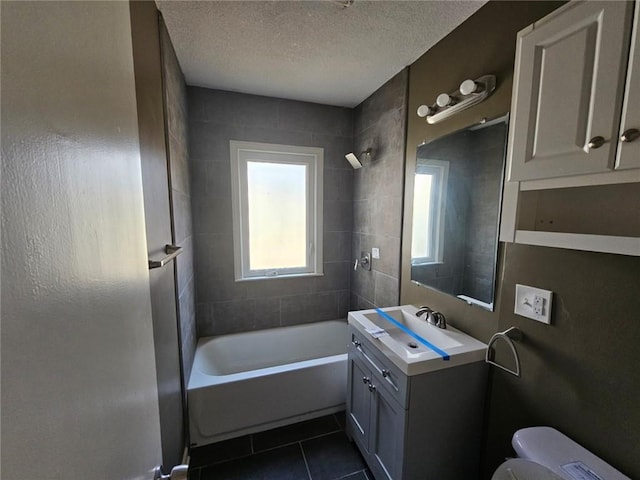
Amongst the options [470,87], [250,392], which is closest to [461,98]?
[470,87]

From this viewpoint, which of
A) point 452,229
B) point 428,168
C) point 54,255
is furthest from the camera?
point 428,168

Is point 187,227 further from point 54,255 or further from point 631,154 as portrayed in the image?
point 631,154

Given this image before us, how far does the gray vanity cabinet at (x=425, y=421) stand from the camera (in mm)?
1243

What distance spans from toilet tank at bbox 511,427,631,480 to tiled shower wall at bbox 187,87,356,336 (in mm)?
1690

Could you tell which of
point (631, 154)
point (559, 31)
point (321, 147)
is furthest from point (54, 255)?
point (321, 147)

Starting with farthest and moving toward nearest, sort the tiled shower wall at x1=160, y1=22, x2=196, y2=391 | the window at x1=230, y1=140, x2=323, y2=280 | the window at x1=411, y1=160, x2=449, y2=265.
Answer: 1. the window at x1=230, y1=140, x2=323, y2=280
2. the window at x1=411, y1=160, x2=449, y2=265
3. the tiled shower wall at x1=160, y1=22, x2=196, y2=391

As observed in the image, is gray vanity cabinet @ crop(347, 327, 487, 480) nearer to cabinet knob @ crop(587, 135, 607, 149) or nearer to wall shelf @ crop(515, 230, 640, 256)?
wall shelf @ crop(515, 230, 640, 256)

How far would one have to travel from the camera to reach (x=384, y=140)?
2229mm

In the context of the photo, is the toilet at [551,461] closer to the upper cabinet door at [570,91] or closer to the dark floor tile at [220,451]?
the upper cabinet door at [570,91]

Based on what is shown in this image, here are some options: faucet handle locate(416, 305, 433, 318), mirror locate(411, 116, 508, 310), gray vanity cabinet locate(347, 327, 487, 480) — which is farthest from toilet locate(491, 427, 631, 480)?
faucet handle locate(416, 305, 433, 318)

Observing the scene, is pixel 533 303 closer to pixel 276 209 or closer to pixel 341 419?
pixel 341 419

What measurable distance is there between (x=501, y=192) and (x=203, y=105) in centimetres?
232

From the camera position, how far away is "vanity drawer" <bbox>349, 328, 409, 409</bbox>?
1.25 meters

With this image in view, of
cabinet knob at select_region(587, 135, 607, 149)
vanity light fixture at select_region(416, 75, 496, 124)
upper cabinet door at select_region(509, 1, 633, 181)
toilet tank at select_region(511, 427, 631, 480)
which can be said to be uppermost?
vanity light fixture at select_region(416, 75, 496, 124)
